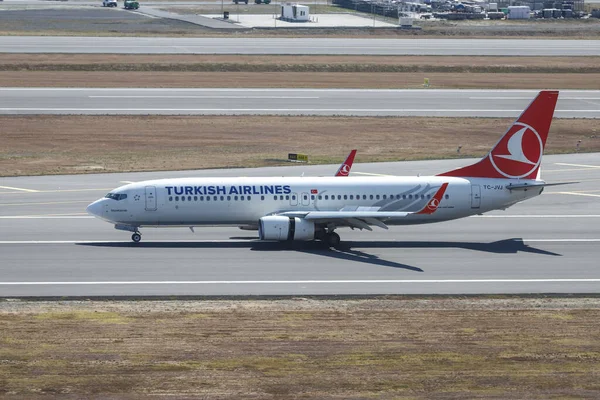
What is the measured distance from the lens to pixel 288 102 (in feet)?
349

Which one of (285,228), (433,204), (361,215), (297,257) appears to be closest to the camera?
(297,257)

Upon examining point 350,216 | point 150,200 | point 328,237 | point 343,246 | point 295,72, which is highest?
Answer: point 295,72

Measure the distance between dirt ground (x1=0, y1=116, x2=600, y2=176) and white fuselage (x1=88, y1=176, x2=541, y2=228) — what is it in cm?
2222

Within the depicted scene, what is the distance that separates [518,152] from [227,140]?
36901 millimetres

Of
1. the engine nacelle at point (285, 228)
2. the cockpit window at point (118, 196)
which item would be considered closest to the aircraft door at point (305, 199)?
the engine nacelle at point (285, 228)

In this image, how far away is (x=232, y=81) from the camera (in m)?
120

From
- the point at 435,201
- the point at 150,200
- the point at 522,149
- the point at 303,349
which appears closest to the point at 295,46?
the point at 522,149

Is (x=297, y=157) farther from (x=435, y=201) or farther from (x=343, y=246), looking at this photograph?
(x=435, y=201)

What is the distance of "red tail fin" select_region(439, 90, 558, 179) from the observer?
54.9 metres

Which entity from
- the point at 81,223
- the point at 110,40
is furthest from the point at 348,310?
the point at 110,40

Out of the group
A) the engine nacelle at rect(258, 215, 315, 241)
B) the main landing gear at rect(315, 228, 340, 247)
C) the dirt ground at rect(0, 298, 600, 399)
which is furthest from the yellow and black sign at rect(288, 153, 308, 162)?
the dirt ground at rect(0, 298, 600, 399)

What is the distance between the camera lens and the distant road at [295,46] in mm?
145000

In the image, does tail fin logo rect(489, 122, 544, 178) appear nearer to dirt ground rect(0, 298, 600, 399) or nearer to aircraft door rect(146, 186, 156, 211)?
dirt ground rect(0, 298, 600, 399)

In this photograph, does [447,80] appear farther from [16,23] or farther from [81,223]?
[16,23]
